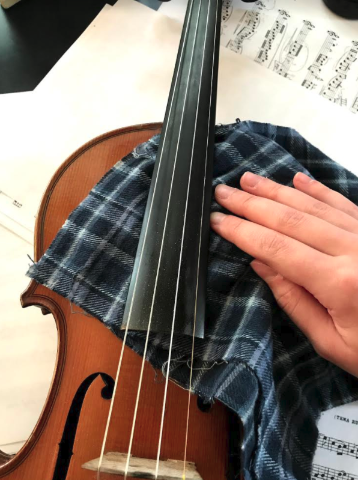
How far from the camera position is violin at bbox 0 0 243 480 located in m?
0.49

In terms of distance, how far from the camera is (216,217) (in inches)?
23.9

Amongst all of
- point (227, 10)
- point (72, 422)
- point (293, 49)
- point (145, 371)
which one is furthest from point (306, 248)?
point (227, 10)

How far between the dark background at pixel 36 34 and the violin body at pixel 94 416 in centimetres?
65

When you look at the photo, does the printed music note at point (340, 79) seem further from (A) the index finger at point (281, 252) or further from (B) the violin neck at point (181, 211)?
(A) the index finger at point (281, 252)

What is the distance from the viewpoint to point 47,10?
1112 millimetres

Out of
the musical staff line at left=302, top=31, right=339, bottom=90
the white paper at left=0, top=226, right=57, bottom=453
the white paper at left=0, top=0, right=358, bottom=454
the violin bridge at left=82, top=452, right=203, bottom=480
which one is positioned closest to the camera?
the violin bridge at left=82, top=452, right=203, bottom=480

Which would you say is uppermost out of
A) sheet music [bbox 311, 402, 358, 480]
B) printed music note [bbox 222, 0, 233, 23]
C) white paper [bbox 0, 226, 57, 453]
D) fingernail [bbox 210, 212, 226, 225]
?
printed music note [bbox 222, 0, 233, 23]

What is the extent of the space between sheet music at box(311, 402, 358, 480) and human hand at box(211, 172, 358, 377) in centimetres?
12

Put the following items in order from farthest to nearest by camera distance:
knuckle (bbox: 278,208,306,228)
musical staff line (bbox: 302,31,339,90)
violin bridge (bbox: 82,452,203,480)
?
musical staff line (bbox: 302,31,339,90)
knuckle (bbox: 278,208,306,228)
violin bridge (bbox: 82,452,203,480)

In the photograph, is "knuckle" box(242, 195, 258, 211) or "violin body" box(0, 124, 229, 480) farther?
"knuckle" box(242, 195, 258, 211)

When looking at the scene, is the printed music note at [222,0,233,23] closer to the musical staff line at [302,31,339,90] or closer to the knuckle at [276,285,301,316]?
the musical staff line at [302,31,339,90]

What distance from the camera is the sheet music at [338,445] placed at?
56cm

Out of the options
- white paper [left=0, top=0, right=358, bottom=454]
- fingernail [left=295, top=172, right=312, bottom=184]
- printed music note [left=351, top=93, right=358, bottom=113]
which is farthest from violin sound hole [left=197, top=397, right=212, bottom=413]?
printed music note [left=351, top=93, right=358, bottom=113]

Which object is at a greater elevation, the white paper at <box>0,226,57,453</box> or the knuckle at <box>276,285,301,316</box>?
the knuckle at <box>276,285,301,316</box>
